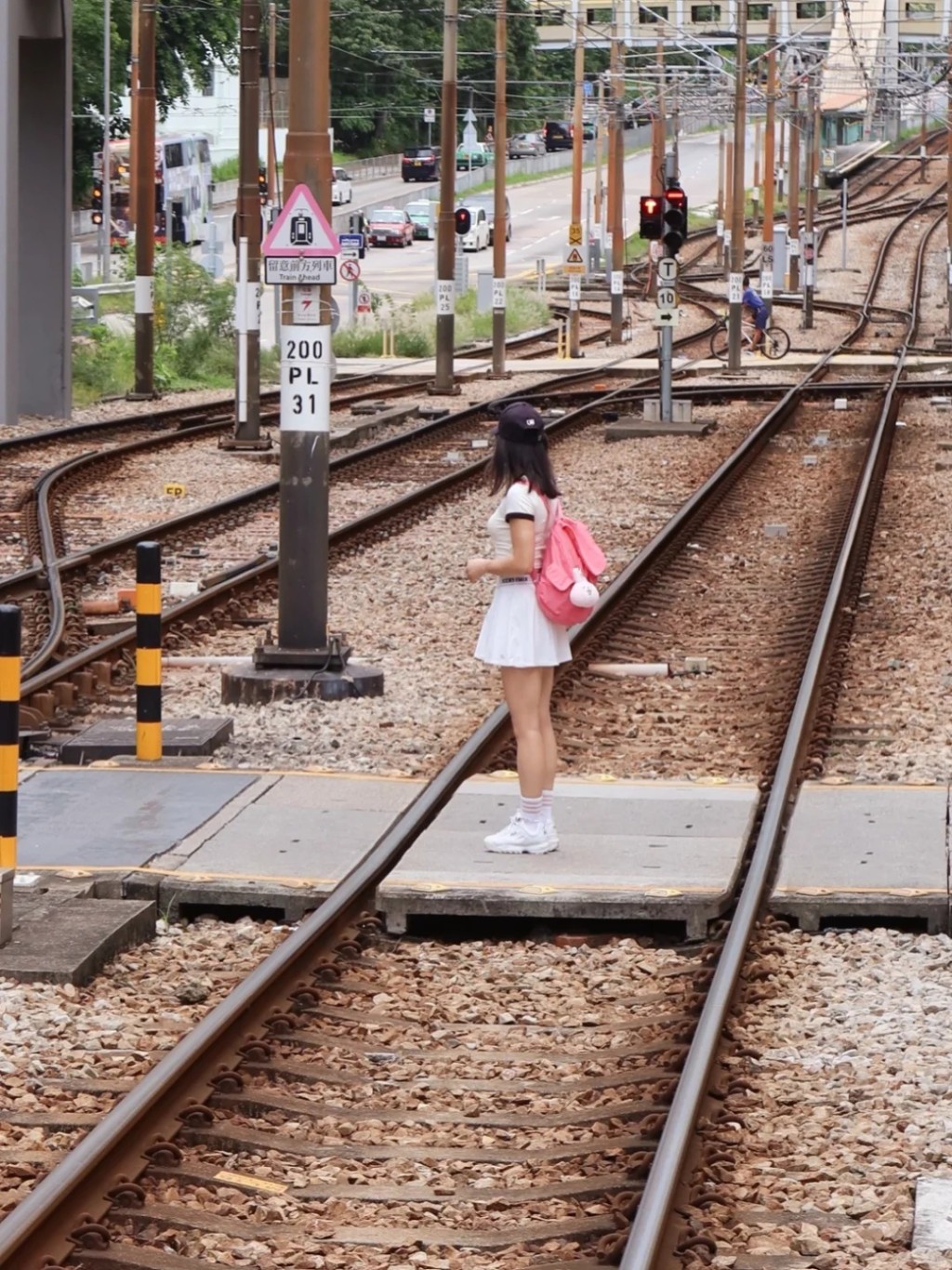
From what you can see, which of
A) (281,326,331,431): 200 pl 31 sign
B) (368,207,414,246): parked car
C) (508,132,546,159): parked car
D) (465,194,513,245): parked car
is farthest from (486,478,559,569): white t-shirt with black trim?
(508,132,546,159): parked car

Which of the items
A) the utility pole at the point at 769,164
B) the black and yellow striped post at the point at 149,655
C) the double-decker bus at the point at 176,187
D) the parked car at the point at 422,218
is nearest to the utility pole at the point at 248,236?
the black and yellow striped post at the point at 149,655

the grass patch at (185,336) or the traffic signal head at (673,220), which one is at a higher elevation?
the traffic signal head at (673,220)

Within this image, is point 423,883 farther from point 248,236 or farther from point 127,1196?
point 248,236

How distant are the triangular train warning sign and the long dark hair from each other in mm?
3836

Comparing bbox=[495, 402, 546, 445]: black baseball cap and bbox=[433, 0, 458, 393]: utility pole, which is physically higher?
bbox=[433, 0, 458, 393]: utility pole

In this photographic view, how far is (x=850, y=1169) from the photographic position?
18.9 feet

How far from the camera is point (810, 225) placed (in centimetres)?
6334

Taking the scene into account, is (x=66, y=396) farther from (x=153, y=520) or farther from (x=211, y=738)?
(x=211, y=738)

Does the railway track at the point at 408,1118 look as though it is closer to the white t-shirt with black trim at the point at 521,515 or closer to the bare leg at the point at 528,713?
the bare leg at the point at 528,713

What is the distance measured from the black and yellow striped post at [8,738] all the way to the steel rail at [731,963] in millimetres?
2608

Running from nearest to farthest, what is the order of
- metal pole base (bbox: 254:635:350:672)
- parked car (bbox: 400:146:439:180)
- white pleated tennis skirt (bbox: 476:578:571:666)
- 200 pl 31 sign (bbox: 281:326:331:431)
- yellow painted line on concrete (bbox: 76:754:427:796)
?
1. white pleated tennis skirt (bbox: 476:578:571:666)
2. yellow painted line on concrete (bbox: 76:754:427:796)
3. 200 pl 31 sign (bbox: 281:326:331:431)
4. metal pole base (bbox: 254:635:350:672)
5. parked car (bbox: 400:146:439:180)

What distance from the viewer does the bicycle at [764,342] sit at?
1901 inches

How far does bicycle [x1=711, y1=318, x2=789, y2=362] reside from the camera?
158ft

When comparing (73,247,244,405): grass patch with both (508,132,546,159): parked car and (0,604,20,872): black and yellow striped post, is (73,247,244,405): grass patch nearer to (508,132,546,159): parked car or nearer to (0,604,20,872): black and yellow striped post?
(0,604,20,872): black and yellow striped post
